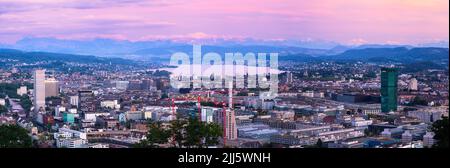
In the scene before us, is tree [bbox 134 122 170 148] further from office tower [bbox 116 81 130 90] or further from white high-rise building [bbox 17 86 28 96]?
office tower [bbox 116 81 130 90]

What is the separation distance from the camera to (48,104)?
828 centimetres

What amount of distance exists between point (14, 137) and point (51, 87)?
4417 mm

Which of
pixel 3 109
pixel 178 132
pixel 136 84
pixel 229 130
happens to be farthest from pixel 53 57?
pixel 178 132

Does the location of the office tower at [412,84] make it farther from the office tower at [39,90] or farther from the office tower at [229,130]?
the office tower at [39,90]

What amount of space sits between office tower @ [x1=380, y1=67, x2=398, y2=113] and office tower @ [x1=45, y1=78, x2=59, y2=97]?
4431mm

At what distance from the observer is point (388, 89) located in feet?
27.9

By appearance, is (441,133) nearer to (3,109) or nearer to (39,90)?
(3,109)

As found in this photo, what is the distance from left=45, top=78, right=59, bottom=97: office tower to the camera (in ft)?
27.9

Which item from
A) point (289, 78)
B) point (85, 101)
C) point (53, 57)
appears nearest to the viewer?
point (289, 78)

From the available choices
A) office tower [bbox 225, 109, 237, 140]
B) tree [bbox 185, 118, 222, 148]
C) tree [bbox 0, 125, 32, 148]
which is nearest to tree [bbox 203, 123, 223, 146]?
tree [bbox 185, 118, 222, 148]
